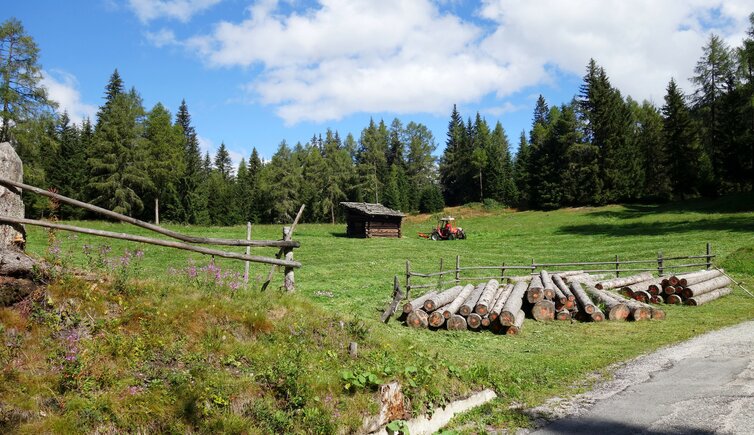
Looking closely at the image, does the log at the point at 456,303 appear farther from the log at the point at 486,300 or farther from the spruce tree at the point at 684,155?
the spruce tree at the point at 684,155

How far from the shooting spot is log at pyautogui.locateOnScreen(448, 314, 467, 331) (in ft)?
43.5

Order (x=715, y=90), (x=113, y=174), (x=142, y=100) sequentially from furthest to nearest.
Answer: (x=715, y=90) < (x=142, y=100) < (x=113, y=174)

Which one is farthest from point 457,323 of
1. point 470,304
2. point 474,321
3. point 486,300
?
point 486,300

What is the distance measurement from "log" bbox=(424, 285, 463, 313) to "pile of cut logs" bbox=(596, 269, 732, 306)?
263 inches

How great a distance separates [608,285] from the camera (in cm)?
1827

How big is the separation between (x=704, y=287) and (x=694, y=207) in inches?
1334

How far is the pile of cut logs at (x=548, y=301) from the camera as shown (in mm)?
13289

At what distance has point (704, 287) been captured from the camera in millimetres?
17797

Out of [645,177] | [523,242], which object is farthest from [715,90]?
[523,242]

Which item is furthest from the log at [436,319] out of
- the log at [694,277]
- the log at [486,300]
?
the log at [694,277]

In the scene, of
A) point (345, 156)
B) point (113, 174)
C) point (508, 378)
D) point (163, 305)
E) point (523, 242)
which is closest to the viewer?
point (163, 305)

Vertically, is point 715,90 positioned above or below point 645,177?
above

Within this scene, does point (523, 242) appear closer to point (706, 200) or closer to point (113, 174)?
point (706, 200)

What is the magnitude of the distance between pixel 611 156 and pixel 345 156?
38329 mm
